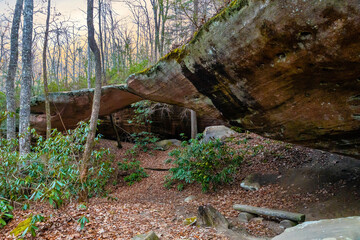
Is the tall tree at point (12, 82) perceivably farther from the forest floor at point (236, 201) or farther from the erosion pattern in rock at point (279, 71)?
the erosion pattern in rock at point (279, 71)

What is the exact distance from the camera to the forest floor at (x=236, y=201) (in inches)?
154

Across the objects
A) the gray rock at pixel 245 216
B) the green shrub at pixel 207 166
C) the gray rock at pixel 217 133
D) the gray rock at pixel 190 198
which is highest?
the gray rock at pixel 217 133

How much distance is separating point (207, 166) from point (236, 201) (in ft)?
4.46

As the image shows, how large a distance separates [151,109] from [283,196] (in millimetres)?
8287

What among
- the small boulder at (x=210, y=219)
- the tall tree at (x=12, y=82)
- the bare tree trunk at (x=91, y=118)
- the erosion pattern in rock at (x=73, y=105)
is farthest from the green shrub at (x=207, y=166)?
the tall tree at (x=12, y=82)

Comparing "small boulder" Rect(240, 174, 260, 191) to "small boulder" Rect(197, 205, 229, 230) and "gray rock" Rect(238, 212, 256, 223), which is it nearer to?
"gray rock" Rect(238, 212, 256, 223)

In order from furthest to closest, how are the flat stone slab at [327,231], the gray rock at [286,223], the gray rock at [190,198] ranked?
the gray rock at [190,198], the gray rock at [286,223], the flat stone slab at [327,231]

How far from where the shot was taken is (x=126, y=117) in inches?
528

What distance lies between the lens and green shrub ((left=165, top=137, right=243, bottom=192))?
6785 millimetres

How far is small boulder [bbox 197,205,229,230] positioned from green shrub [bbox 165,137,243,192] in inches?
90.2

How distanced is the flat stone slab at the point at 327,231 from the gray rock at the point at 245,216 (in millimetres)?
2184

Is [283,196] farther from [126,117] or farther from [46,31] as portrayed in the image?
[46,31]

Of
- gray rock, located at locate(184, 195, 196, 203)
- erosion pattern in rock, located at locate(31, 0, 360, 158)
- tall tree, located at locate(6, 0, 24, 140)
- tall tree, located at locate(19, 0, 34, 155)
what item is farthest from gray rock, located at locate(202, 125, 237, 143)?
tall tree, located at locate(6, 0, 24, 140)

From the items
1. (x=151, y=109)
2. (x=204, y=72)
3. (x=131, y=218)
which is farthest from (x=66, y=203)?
(x=151, y=109)
